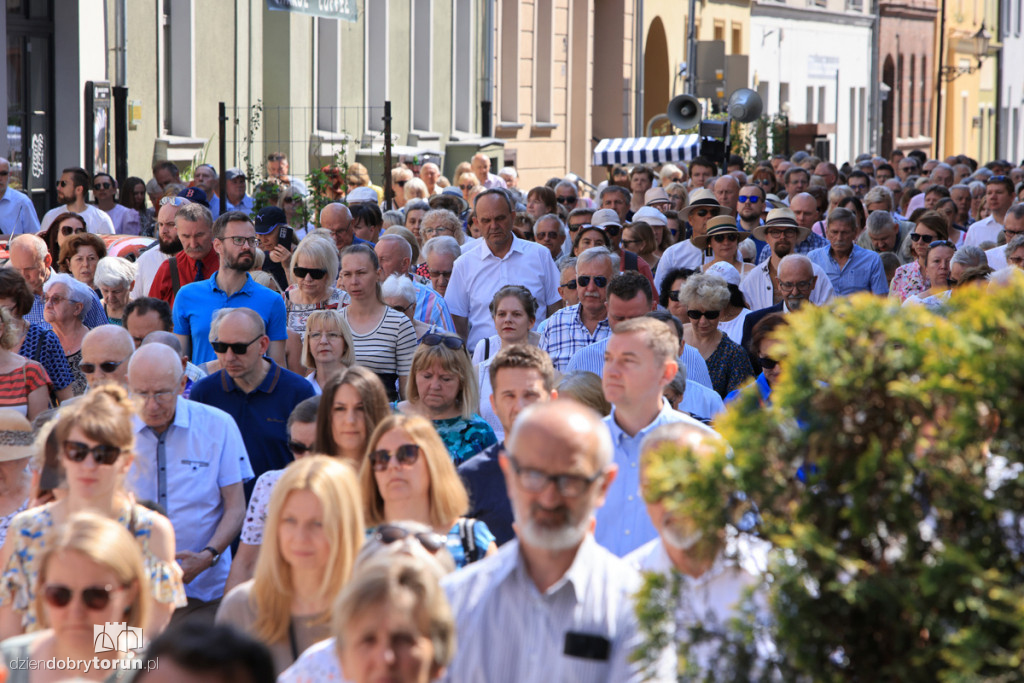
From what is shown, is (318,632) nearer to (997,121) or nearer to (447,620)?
(447,620)

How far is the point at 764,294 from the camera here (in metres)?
11.0

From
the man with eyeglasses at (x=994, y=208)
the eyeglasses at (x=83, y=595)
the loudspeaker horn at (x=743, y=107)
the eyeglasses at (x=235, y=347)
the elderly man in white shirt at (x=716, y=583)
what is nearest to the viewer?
the elderly man in white shirt at (x=716, y=583)

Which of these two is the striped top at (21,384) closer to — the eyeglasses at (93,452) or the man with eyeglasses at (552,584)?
the eyeglasses at (93,452)

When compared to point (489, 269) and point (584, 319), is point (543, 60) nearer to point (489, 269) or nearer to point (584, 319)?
point (489, 269)

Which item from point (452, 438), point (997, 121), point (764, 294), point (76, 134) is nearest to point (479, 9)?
point (76, 134)

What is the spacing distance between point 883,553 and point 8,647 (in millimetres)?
2501

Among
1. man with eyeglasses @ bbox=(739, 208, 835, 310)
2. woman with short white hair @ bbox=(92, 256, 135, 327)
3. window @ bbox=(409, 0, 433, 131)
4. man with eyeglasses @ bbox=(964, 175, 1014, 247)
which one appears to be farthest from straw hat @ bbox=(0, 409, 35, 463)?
window @ bbox=(409, 0, 433, 131)

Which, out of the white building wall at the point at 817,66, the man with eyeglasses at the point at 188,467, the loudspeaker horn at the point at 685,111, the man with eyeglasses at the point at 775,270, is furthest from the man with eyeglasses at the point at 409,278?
the white building wall at the point at 817,66

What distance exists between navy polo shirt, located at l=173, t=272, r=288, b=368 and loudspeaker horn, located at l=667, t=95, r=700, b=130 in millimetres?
14628

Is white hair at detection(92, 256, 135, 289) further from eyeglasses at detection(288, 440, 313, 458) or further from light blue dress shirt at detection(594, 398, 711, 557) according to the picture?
light blue dress shirt at detection(594, 398, 711, 557)

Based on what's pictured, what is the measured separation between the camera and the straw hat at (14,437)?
620 centimetres

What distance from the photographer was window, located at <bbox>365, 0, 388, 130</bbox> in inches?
993

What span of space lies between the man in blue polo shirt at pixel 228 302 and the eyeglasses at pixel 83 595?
4502 millimetres

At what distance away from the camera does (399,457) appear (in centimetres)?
518
